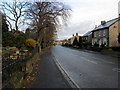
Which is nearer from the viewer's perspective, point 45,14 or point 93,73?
point 93,73

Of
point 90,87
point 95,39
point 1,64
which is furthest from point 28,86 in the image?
point 95,39

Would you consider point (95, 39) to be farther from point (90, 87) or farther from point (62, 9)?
point (90, 87)

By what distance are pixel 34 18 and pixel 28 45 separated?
7277mm

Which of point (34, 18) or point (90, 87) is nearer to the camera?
point (90, 87)

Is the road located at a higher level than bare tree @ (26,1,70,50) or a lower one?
lower

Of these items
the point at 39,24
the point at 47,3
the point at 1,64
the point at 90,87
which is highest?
the point at 47,3

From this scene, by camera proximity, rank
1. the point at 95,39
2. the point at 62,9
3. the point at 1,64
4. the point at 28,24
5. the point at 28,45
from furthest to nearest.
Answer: the point at 95,39 < the point at 28,24 < the point at 62,9 < the point at 28,45 < the point at 1,64

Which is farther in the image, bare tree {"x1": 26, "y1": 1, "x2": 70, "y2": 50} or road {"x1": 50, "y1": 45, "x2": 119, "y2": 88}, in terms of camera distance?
bare tree {"x1": 26, "y1": 1, "x2": 70, "y2": 50}

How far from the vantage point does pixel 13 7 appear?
2897 cm

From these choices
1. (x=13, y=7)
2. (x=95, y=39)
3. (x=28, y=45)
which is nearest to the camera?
(x=28, y=45)

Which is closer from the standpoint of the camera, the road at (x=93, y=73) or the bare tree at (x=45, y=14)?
the road at (x=93, y=73)

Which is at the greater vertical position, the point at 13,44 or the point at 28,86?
the point at 13,44

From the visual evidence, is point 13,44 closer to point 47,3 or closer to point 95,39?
point 47,3

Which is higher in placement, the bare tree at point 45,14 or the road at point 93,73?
the bare tree at point 45,14
